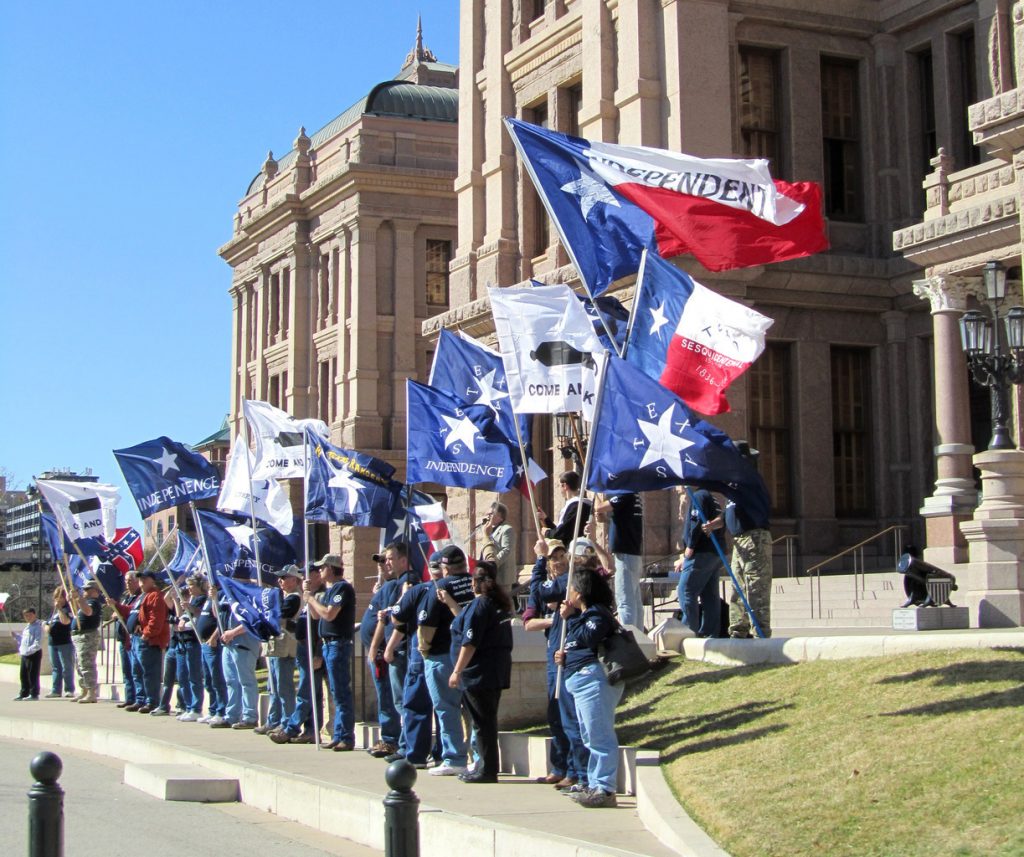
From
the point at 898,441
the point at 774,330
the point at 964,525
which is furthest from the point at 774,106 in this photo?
the point at 964,525

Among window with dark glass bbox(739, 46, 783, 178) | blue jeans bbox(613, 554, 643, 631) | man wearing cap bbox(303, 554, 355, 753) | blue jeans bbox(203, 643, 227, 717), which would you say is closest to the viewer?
blue jeans bbox(613, 554, 643, 631)

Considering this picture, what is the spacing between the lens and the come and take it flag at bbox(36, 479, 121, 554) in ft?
77.9

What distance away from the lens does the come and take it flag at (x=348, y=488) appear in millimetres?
17641

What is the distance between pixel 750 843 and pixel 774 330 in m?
18.8

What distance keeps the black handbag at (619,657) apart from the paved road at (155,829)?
2.07m

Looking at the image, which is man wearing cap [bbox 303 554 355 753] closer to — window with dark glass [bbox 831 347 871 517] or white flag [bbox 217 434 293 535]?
white flag [bbox 217 434 293 535]

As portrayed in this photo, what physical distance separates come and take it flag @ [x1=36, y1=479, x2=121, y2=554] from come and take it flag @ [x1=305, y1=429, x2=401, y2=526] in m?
7.21

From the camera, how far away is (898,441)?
2714 centimetres

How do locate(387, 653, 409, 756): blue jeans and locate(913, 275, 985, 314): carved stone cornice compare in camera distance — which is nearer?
locate(387, 653, 409, 756): blue jeans

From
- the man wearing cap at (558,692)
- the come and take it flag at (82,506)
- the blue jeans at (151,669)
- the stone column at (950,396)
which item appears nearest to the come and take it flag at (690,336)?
the man wearing cap at (558,692)

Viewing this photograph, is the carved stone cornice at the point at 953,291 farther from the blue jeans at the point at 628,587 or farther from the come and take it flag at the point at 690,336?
the come and take it flag at the point at 690,336

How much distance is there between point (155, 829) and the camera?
1138 cm

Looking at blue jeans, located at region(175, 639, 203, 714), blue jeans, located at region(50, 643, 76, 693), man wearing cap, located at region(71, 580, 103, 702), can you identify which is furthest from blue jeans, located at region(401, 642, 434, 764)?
blue jeans, located at region(50, 643, 76, 693)

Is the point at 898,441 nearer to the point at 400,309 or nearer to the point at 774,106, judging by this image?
the point at 774,106
